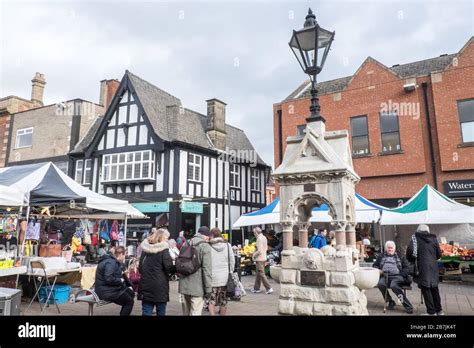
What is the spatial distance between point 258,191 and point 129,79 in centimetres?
1198

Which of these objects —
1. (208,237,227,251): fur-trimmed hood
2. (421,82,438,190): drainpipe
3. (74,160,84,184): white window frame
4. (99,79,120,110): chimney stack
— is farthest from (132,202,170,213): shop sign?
(421,82,438,190): drainpipe

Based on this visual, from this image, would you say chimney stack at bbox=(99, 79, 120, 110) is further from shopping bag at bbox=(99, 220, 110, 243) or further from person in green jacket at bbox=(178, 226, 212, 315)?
person in green jacket at bbox=(178, 226, 212, 315)

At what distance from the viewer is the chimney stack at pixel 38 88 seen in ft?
83.4

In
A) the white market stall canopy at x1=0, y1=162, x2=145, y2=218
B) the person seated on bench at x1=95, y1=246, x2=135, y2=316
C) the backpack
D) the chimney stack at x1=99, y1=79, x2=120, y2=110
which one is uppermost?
the chimney stack at x1=99, y1=79, x2=120, y2=110

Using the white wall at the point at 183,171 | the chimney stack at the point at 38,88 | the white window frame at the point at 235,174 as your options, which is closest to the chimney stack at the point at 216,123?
the white window frame at the point at 235,174

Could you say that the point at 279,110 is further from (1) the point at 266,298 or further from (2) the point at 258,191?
(1) the point at 266,298

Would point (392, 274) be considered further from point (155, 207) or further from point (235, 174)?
point (235, 174)

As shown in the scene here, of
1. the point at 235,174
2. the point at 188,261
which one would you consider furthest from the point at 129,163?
the point at 188,261

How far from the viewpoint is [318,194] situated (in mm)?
4668

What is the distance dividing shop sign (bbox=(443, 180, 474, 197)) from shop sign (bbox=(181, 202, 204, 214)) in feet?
39.6

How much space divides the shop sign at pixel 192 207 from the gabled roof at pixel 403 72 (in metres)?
7.66

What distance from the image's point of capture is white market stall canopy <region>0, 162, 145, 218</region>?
7.33m
